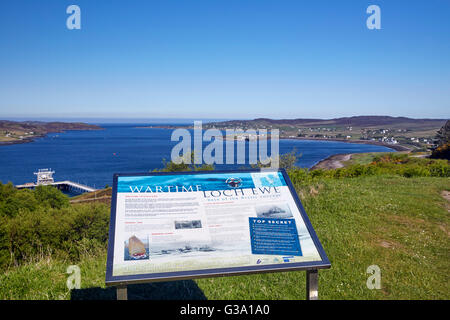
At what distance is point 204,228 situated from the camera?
3424 millimetres

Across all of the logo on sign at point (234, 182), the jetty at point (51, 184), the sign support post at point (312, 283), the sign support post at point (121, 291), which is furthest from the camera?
the jetty at point (51, 184)

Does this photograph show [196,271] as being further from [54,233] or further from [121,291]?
[54,233]

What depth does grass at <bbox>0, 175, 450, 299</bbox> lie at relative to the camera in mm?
4574

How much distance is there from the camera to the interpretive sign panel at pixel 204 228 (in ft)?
10.1

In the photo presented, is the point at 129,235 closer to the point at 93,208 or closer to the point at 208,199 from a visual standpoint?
the point at 208,199

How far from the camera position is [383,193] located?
966 cm

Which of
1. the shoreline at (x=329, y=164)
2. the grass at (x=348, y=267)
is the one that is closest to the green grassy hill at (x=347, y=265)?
the grass at (x=348, y=267)

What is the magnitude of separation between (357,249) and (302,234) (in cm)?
315

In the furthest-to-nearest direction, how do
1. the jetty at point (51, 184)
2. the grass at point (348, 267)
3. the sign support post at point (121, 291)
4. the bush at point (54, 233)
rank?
the jetty at point (51, 184) → the bush at point (54, 233) → the grass at point (348, 267) → the sign support post at point (121, 291)

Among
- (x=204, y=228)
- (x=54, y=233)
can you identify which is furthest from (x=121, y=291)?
(x=54, y=233)

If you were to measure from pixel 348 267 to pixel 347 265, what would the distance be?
79mm

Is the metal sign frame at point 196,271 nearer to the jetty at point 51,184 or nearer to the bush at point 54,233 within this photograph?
the bush at point 54,233

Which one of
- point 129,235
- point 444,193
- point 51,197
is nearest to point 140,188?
point 129,235

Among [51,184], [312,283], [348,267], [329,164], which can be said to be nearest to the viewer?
[312,283]
